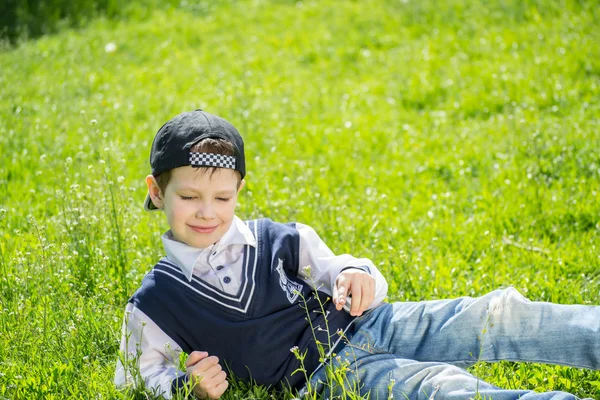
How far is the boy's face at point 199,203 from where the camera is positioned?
3.16 metres

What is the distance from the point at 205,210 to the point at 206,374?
64 cm

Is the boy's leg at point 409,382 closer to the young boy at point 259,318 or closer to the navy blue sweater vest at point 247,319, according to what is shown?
the young boy at point 259,318

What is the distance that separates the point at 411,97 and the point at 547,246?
2.90 metres

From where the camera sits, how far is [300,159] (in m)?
6.18

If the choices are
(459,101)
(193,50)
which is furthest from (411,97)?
(193,50)

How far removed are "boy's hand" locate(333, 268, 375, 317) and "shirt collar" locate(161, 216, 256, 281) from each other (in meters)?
0.41

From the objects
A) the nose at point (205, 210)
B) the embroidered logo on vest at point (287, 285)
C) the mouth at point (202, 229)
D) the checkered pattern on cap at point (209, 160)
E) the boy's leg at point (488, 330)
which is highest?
the checkered pattern on cap at point (209, 160)

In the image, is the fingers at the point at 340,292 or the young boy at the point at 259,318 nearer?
the young boy at the point at 259,318

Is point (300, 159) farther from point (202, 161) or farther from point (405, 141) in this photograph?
point (202, 161)

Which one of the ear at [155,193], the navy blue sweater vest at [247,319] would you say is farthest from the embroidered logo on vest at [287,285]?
the ear at [155,193]

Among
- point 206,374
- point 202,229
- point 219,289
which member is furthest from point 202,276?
point 206,374

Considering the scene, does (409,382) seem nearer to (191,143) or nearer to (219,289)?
(219,289)

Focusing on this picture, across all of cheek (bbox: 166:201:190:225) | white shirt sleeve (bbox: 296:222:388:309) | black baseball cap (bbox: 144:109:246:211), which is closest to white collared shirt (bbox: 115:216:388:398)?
white shirt sleeve (bbox: 296:222:388:309)

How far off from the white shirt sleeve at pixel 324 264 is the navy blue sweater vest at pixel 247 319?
13 cm
